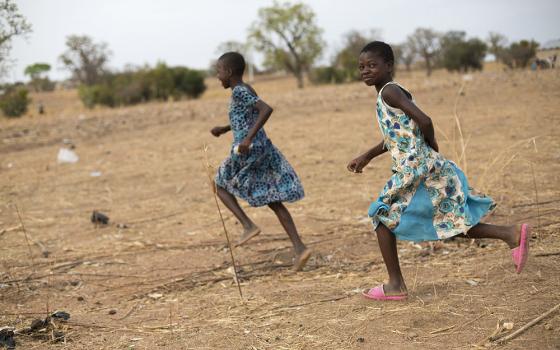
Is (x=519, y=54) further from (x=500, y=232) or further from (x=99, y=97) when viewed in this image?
(x=500, y=232)

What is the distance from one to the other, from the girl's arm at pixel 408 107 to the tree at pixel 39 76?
43122mm

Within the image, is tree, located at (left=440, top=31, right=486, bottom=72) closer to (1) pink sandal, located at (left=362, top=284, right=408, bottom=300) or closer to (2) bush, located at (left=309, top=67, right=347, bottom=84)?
(2) bush, located at (left=309, top=67, right=347, bottom=84)

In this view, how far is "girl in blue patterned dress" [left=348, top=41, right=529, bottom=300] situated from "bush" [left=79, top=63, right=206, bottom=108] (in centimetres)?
2063

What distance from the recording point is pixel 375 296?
10.5 ft

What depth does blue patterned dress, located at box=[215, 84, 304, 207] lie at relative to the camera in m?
4.20

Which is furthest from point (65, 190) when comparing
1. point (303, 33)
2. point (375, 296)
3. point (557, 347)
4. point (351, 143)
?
point (303, 33)

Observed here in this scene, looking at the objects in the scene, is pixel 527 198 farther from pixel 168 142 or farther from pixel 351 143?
pixel 168 142

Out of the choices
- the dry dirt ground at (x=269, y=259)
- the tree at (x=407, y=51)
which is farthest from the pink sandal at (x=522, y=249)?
the tree at (x=407, y=51)

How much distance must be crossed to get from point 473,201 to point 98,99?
79.2ft

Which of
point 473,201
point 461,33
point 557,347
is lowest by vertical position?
point 557,347

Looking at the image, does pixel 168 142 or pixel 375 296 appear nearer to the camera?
pixel 375 296

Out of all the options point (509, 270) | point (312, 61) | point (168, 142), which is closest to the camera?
point (509, 270)

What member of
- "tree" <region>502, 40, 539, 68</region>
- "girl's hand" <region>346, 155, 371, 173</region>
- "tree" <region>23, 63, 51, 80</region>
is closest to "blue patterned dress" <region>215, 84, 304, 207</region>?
"girl's hand" <region>346, 155, 371, 173</region>

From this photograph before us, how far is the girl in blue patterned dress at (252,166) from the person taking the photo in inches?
165
